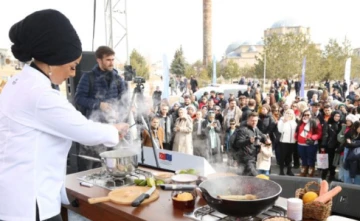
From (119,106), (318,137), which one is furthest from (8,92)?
(318,137)

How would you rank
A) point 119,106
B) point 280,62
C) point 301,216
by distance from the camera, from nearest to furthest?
point 301,216 → point 119,106 → point 280,62

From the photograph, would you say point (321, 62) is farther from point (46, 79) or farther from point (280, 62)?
point (46, 79)

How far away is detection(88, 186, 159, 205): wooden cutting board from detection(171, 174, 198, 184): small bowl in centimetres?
14

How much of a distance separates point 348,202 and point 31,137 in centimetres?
169

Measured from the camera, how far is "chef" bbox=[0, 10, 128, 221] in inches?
50.2

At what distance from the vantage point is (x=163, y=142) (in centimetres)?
551

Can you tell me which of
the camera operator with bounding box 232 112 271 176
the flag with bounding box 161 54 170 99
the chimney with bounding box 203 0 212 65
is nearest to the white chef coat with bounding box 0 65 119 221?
the camera operator with bounding box 232 112 271 176

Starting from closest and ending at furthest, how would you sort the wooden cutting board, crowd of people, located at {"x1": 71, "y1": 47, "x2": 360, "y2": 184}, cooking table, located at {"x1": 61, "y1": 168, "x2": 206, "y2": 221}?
cooking table, located at {"x1": 61, "y1": 168, "x2": 206, "y2": 221}, the wooden cutting board, crowd of people, located at {"x1": 71, "y1": 47, "x2": 360, "y2": 184}

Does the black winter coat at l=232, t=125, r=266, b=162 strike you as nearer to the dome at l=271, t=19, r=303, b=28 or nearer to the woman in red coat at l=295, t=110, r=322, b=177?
the woman in red coat at l=295, t=110, r=322, b=177

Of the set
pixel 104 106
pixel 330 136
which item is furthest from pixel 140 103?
pixel 330 136

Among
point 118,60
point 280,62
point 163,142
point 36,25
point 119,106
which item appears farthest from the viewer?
point 280,62

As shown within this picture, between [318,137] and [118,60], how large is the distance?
3.99 meters

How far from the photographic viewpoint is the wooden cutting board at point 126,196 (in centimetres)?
171

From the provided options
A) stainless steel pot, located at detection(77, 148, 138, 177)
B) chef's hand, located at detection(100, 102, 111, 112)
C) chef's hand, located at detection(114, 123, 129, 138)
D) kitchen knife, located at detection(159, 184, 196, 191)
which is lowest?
kitchen knife, located at detection(159, 184, 196, 191)
